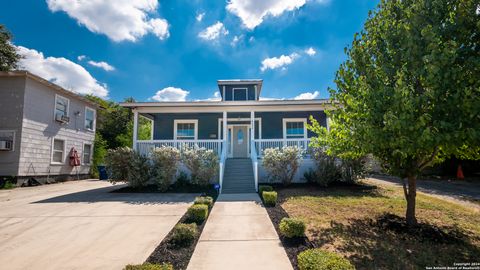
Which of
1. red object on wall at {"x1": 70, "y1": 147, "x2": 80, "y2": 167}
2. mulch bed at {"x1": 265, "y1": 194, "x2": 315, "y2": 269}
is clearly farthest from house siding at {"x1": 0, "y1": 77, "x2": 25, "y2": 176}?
mulch bed at {"x1": 265, "y1": 194, "x2": 315, "y2": 269}

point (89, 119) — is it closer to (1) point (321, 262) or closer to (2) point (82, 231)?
(2) point (82, 231)

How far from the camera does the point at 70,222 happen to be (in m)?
5.09

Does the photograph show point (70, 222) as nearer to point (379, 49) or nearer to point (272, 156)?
point (272, 156)

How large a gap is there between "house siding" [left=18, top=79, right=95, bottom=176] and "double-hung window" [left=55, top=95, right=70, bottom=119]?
248 millimetres

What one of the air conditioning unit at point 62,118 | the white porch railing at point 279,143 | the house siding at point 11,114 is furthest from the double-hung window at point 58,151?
the white porch railing at point 279,143

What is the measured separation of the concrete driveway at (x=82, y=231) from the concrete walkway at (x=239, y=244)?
0.88m

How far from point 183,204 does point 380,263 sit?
17.5 ft

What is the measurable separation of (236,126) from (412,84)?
10.6m

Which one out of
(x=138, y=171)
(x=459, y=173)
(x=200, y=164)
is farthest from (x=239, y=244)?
(x=459, y=173)

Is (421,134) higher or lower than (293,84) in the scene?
lower

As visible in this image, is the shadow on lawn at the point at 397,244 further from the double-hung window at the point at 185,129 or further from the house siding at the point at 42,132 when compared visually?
the house siding at the point at 42,132

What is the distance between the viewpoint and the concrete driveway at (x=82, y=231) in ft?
10.7

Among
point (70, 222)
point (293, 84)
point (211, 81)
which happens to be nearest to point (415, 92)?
point (70, 222)

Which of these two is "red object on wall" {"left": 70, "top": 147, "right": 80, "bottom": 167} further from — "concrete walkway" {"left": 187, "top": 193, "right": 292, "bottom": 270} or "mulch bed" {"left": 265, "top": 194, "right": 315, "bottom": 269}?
"mulch bed" {"left": 265, "top": 194, "right": 315, "bottom": 269}
